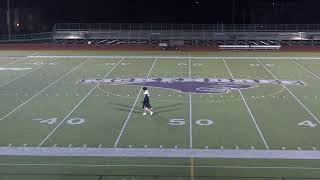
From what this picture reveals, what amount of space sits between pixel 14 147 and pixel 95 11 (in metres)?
35.7

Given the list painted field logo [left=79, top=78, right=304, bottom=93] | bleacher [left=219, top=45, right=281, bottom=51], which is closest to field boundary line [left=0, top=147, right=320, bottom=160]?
painted field logo [left=79, top=78, right=304, bottom=93]

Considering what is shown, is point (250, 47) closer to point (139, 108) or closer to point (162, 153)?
point (139, 108)

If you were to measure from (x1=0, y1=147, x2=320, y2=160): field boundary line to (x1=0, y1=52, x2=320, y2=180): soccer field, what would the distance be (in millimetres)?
25

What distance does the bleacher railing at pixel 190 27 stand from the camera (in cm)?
4719

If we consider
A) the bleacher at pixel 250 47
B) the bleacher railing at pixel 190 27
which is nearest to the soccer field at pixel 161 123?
the bleacher at pixel 250 47

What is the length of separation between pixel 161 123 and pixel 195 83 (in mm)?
7721

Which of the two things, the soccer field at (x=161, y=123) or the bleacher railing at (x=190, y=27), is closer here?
the soccer field at (x=161, y=123)

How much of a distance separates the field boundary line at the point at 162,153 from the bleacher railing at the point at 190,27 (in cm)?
3310

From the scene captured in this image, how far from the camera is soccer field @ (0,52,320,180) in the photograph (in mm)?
13000

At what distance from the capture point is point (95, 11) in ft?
163

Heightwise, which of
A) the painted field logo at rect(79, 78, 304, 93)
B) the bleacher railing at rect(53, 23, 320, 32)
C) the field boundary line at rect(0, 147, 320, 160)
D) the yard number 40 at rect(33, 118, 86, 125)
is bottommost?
the field boundary line at rect(0, 147, 320, 160)

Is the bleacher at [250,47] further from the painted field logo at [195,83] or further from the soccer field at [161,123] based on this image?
the painted field logo at [195,83]

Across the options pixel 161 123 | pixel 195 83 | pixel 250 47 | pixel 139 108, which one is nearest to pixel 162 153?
pixel 161 123

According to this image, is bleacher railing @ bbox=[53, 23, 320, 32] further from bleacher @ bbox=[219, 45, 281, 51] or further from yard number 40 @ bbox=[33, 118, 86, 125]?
yard number 40 @ bbox=[33, 118, 86, 125]
